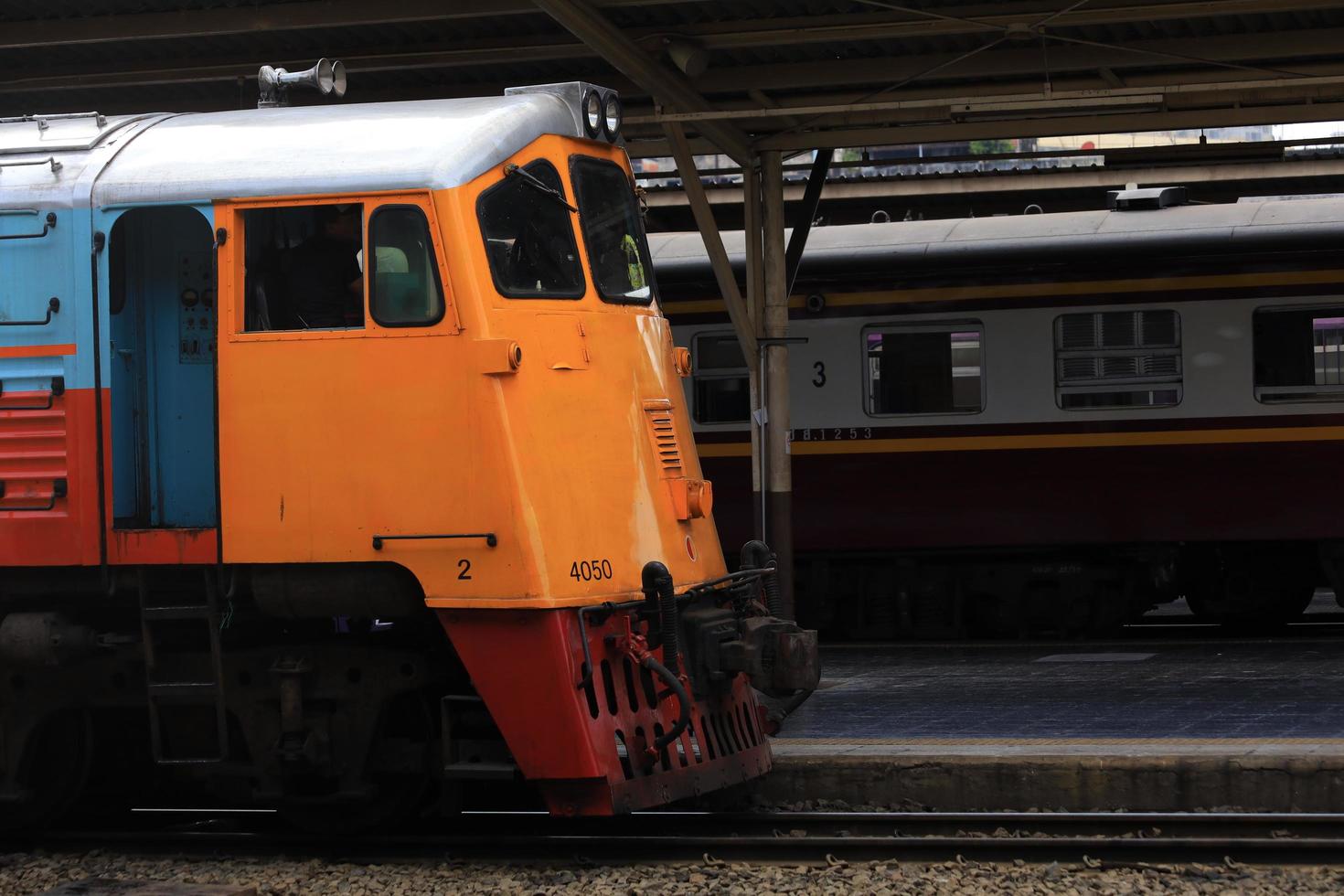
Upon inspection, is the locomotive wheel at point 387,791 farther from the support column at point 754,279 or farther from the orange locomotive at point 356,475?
the support column at point 754,279

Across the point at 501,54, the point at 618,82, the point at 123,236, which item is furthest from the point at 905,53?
the point at 123,236

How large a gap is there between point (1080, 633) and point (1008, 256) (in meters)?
3.65

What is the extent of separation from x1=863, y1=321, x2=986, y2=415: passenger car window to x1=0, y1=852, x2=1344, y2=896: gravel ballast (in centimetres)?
793

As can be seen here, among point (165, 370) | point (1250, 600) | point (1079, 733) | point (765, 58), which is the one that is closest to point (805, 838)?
point (1079, 733)

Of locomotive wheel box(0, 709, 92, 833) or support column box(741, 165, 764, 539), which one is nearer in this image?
locomotive wheel box(0, 709, 92, 833)

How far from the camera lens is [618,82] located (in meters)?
12.8

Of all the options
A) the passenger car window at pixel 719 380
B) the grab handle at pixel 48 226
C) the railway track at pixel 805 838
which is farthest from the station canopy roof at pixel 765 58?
the railway track at pixel 805 838

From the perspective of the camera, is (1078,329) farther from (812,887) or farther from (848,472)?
(812,887)

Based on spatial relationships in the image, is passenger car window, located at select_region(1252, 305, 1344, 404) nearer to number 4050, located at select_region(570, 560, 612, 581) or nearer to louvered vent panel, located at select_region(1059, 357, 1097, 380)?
louvered vent panel, located at select_region(1059, 357, 1097, 380)

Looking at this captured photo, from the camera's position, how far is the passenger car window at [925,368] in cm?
1491

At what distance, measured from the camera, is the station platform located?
27.4 feet

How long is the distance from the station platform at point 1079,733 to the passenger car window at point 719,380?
338 centimetres

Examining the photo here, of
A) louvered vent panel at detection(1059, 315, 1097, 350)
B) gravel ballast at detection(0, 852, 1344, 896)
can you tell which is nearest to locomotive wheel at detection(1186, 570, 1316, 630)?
louvered vent panel at detection(1059, 315, 1097, 350)

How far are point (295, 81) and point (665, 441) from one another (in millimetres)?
2913
